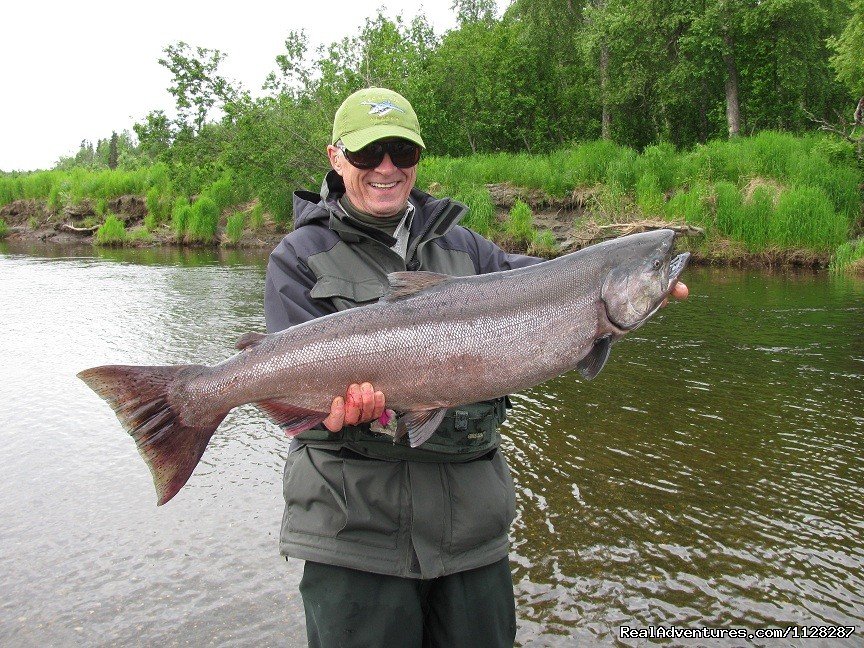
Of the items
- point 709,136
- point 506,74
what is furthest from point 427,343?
point 506,74

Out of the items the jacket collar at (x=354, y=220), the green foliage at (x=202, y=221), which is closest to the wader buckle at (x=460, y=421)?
the jacket collar at (x=354, y=220)

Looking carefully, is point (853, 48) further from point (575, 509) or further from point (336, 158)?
point (336, 158)

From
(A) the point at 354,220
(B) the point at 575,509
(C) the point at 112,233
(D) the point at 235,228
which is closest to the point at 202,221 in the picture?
(D) the point at 235,228

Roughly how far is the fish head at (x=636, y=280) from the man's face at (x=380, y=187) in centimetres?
97

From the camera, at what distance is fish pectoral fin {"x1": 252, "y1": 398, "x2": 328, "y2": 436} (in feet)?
8.81

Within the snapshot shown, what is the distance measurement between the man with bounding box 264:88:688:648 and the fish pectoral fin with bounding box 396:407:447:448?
0.07 m

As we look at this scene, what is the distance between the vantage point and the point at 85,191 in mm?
43312

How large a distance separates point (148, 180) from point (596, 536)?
4247 centimetres

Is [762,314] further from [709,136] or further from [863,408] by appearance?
[709,136]

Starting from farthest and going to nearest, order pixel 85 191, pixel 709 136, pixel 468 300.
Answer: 1. pixel 85 191
2. pixel 709 136
3. pixel 468 300

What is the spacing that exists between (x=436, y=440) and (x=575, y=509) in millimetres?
3466

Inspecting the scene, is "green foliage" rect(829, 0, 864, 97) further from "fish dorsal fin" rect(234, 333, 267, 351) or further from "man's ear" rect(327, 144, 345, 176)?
"fish dorsal fin" rect(234, 333, 267, 351)

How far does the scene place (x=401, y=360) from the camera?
281 centimetres

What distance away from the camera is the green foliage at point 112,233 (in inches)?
1487
